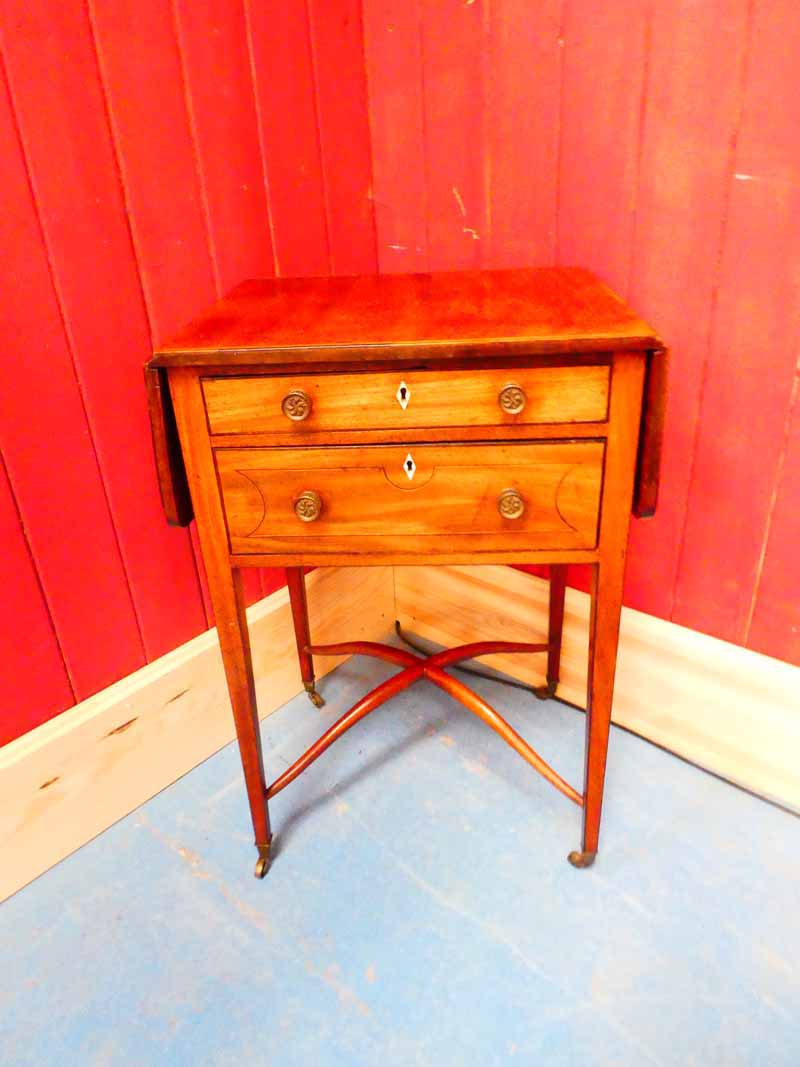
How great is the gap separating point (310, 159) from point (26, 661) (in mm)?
1179

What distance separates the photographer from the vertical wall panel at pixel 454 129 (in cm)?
145

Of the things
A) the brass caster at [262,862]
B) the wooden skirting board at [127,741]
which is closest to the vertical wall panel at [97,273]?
the wooden skirting board at [127,741]

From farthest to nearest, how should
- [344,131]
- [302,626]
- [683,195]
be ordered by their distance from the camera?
[302,626] < [344,131] < [683,195]

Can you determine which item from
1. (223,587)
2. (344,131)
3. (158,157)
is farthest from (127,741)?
(344,131)

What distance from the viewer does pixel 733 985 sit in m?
1.16

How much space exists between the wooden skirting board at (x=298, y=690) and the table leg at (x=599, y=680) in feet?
1.29

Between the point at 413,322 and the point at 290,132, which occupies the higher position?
the point at 290,132

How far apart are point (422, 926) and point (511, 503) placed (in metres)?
0.79

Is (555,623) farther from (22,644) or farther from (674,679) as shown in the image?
(22,644)

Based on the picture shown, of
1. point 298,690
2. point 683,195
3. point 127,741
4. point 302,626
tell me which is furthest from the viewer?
point 298,690

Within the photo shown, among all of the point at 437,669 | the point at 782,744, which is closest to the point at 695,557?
the point at 782,744

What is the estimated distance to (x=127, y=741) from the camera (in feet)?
4.91

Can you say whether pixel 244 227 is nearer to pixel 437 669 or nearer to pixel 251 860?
pixel 437 669

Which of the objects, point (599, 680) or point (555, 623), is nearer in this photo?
point (599, 680)
